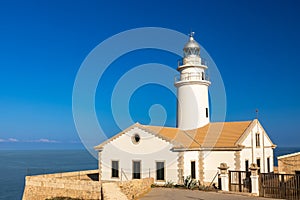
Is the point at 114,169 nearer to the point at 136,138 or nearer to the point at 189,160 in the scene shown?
the point at 136,138

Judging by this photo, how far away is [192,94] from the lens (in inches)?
996

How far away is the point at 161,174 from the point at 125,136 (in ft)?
11.4

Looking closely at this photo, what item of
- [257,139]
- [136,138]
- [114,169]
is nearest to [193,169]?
[136,138]

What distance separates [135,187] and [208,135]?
6.69 meters

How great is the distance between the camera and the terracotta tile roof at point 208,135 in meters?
21.0

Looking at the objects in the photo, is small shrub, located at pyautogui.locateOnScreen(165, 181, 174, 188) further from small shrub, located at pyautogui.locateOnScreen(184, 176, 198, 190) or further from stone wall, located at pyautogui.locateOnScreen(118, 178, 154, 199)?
stone wall, located at pyautogui.locateOnScreen(118, 178, 154, 199)

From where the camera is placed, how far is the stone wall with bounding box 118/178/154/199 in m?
Result: 17.3

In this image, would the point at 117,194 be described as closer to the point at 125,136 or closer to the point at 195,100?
the point at 125,136

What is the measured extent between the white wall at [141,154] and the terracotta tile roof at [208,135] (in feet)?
→ 1.90

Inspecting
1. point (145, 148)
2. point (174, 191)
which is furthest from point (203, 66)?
point (174, 191)

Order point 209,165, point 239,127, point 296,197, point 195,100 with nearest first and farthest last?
point 296,197 < point 209,165 < point 239,127 < point 195,100

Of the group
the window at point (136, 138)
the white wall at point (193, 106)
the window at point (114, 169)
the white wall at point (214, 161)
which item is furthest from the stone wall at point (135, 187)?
the white wall at point (193, 106)

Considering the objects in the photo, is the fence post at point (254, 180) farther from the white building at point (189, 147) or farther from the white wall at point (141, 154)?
the white wall at point (141, 154)

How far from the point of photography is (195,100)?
82.6 ft
